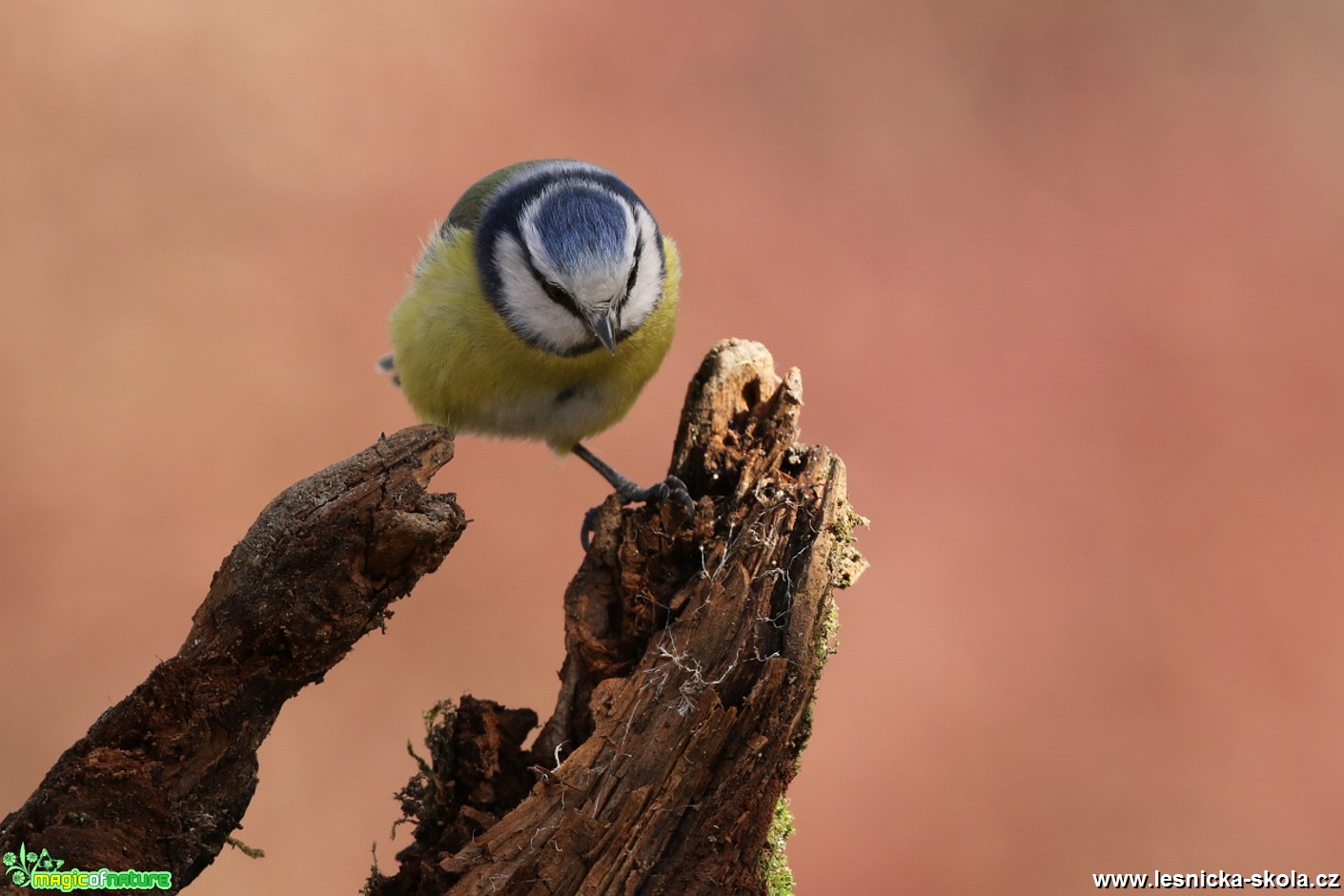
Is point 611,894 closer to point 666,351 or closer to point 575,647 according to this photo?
point 575,647

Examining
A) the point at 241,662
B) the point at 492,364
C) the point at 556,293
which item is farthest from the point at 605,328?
the point at 241,662

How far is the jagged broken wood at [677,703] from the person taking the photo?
115 centimetres

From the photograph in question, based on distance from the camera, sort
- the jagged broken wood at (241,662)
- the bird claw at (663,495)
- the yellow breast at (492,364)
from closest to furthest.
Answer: the jagged broken wood at (241,662) → the bird claw at (663,495) → the yellow breast at (492,364)

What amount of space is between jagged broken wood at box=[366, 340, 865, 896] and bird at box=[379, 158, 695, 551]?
0.34 ft

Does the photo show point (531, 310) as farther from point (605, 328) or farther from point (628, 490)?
point (628, 490)

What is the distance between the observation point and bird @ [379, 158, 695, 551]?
1515mm

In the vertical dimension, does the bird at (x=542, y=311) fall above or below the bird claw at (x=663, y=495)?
above

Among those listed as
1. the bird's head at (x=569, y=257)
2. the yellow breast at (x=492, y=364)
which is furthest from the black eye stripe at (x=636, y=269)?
the yellow breast at (x=492, y=364)

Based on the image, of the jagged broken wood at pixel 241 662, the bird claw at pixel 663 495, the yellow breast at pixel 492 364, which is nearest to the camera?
the jagged broken wood at pixel 241 662

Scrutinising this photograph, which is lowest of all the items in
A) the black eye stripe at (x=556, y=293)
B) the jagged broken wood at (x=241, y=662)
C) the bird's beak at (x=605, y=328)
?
the jagged broken wood at (x=241, y=662)

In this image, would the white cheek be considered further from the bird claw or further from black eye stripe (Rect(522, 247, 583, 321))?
the bird claw

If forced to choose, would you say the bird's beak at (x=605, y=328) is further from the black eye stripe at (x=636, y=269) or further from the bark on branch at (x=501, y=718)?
the bark on branch at (x=501, y=718)

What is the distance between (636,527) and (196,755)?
0.60 metres

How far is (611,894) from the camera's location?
1123 millimetres
